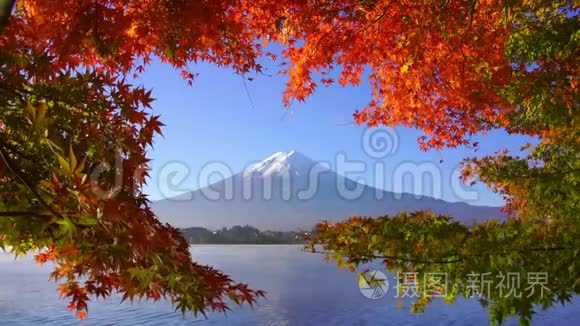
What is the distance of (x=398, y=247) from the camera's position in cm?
523

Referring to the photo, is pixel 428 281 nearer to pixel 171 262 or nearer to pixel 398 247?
pixel 398 247

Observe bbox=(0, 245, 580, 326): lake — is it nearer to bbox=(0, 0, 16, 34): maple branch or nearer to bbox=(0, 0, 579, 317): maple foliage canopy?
→ bbox=(0, 0, 579, 317): maple foliage canopy

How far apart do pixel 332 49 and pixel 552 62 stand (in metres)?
4.57

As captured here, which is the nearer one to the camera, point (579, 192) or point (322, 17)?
point (579, 192)

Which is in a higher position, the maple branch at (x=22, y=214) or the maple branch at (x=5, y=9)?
the maple branch at (x=5, y=9)

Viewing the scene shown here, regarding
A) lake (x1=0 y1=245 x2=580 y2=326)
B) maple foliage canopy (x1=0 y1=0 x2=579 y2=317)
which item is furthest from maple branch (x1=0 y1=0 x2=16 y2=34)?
lake (x1=0 y1=245 x2=580 y2=326)

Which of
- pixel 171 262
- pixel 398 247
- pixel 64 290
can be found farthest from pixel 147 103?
pixel 398 247

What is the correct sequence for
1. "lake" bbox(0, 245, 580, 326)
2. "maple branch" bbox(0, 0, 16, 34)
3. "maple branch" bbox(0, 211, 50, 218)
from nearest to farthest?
"maple branch" bbox(0, 211, 50, 218) → "maple branch" bbox(0, 0, 16, 34) → "lake" bbox(0, 245, 580, 326)

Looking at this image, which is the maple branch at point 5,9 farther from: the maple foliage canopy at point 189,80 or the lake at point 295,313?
the lake at point 295,313

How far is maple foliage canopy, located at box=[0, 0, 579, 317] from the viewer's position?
2420 millimetres

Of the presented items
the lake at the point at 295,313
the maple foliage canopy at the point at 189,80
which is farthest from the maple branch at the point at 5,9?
the lake at the point at 295,313

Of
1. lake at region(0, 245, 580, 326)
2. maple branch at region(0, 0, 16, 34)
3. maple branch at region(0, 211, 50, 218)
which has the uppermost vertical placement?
maple branch at region(0, 0, 16, 34)

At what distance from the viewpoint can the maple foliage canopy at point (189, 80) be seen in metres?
2.42

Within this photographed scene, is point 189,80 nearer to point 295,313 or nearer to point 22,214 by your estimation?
point 22,214
